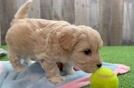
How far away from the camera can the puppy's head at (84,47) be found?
159 centimetres

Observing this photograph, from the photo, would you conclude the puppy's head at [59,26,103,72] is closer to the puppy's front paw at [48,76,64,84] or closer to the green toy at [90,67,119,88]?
the green toy at [90,67,119,88]

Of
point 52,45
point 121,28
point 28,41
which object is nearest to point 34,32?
point 28,41

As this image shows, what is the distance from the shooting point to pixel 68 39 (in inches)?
64.0

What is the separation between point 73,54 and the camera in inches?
64.1

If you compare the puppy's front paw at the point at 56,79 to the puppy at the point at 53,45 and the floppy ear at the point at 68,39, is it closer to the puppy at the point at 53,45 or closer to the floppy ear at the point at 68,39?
the puppy at the point at 53,45

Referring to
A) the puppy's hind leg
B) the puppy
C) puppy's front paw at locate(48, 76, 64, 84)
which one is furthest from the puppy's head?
the puppy's hind leg

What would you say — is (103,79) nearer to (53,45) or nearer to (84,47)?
(84,47)

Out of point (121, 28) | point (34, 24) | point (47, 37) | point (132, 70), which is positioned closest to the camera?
point (47, 37)

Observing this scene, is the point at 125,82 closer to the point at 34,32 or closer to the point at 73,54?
the point at 73,54

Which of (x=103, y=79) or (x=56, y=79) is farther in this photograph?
(x=56, y=79)

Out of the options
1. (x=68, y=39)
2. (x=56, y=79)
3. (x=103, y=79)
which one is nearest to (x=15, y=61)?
(x=56, y=79)

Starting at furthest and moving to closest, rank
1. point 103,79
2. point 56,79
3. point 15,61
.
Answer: point 15,61
point 56,79
point 103,79

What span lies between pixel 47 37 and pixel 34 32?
0.11m

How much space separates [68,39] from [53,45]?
0.31 ft
